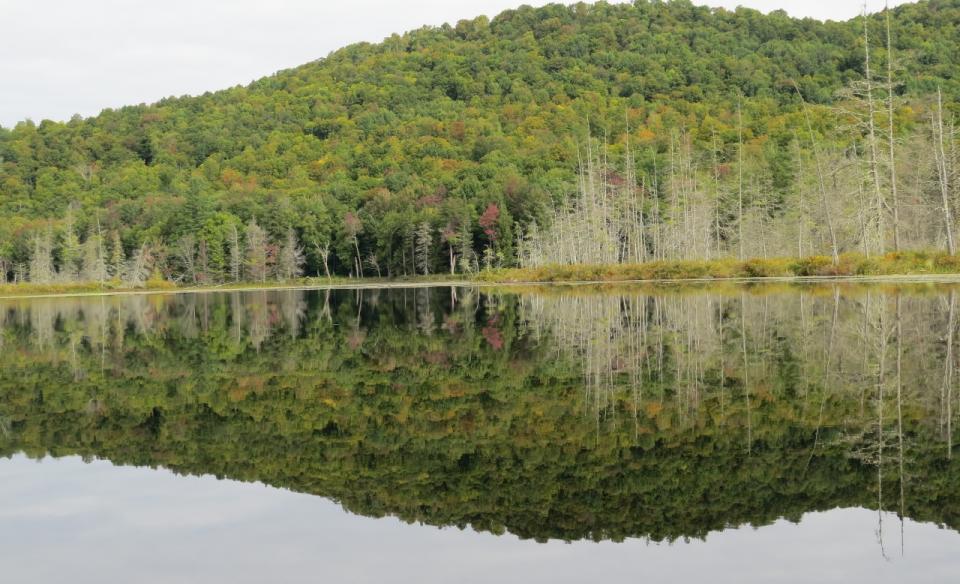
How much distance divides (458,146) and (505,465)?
130 metres

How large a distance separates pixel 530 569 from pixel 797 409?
18.0 feet

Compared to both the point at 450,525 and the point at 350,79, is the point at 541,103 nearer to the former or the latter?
the point at 350,79

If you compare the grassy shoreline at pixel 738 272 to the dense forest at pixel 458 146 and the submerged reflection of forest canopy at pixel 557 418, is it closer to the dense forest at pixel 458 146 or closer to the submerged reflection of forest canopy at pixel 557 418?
the dense forest at pixel 458 146

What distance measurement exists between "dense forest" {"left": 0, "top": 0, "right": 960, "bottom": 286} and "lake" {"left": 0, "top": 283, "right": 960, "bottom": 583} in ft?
207

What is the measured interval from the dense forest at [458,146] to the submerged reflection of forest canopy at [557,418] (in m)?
59.7

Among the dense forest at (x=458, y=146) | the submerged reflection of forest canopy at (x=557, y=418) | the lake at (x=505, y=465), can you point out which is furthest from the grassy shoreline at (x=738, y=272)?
the lake at (x=505, y=465)

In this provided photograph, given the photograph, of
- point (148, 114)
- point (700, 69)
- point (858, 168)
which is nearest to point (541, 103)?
point (700, 69)

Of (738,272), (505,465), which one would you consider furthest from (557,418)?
(738,272)

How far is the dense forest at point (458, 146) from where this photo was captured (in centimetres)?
10075

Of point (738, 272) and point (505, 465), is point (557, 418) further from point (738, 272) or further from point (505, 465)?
point (738, 272)

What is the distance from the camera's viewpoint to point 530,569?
19.9 ft

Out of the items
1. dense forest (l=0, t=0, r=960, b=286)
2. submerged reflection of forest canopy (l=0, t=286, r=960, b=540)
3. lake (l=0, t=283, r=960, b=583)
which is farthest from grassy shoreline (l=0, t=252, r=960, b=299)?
lake (l=0, t=283, r=960, b=583)

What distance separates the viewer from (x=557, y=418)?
10.6 meters

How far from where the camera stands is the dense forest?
331 ft
